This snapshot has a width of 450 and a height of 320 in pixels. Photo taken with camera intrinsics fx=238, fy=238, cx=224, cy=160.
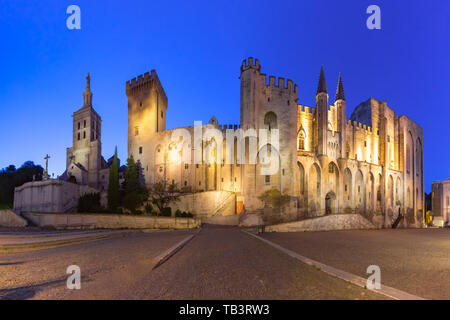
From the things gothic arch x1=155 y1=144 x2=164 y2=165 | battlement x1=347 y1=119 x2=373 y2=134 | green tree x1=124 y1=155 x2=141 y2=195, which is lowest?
green tree x1=124 y1=155 x2=141 y2=195

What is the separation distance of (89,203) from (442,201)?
212ft

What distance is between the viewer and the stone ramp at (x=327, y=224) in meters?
21.0

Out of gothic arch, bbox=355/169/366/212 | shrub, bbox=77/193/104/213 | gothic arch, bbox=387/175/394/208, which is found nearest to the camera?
shrub, bbox=77/193/104/213

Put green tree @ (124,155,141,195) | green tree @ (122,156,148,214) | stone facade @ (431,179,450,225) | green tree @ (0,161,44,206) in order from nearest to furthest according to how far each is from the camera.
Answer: green tree @ (122,156,148,214), green tree @ (124,155,141,195), green tree @ (0,161,44,206), stone facade @ (431,179,450,225)

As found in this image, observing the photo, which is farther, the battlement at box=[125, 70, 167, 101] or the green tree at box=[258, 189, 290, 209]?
the battlement at box=[125, 70, 167, 101]

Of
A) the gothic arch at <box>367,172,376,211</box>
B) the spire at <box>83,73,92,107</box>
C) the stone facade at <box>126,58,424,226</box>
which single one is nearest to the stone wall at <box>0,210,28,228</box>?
the stone facade at <box>126,58,424,226</box>

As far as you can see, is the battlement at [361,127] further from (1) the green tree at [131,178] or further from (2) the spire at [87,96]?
(2) the spire at [87,96]

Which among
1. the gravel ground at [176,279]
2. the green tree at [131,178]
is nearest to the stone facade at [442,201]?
the green tree at [131,178]

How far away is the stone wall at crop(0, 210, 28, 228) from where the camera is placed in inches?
622

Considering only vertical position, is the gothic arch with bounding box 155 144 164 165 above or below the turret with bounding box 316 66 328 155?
below

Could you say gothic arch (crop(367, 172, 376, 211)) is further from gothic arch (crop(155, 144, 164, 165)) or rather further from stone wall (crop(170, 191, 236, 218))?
gothic arch (crop(155, 144, 164, 165))

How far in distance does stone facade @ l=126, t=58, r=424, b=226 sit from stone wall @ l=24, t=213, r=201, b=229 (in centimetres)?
887
